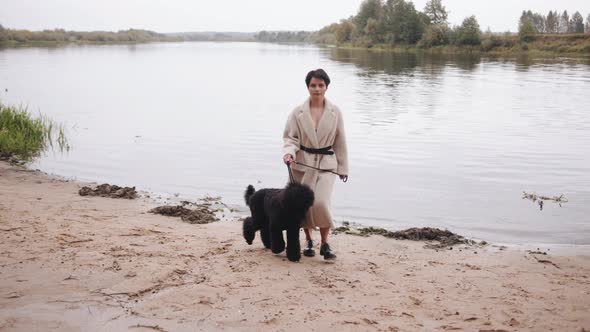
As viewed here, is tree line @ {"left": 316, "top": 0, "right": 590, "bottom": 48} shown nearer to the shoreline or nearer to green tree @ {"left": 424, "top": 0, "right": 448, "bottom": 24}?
green tree @ {"left": 424, "top": 0, "right": 448, "bottom": 24}

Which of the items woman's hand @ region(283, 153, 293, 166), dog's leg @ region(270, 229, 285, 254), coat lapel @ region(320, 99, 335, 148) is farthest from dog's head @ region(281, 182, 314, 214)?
coat lapel @ region(320, 99, 335, 148)

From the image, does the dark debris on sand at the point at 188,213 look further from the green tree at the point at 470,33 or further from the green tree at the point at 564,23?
the green tree at the point at 564,23

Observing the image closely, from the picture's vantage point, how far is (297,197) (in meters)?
5.10

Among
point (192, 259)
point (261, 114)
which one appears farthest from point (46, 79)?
point (192, 259)

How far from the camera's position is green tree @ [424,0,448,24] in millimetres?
105062

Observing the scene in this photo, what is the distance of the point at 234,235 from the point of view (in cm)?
661

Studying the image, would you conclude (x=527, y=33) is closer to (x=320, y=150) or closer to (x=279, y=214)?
(x=320, y=150)

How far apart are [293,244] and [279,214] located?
0.38m

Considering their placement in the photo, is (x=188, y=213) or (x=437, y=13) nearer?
(x=188, y=213)

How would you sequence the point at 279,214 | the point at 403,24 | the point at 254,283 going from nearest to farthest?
the point at 254,283 → the point at 279,214 → the point at 403,24

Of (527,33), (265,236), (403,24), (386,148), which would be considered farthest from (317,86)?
(403,24)

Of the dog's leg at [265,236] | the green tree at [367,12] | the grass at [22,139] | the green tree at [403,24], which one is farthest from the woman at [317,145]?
the green tree at [367,12]

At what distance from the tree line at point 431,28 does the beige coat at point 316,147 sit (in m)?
81.0

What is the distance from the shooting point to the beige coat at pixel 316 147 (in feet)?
17.9
